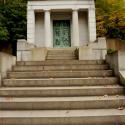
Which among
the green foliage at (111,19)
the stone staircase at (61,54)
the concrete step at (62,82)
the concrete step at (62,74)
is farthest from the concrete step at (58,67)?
the green foliage at (111,19)

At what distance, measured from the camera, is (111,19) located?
71.2 ft

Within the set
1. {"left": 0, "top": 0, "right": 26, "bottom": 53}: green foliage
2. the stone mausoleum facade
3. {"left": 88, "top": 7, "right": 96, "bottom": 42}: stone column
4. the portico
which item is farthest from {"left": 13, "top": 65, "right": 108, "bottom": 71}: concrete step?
{"left": 0, "top": 0, "right": 26, "bottom": 53}: green foliage

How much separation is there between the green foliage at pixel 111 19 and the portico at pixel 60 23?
2.91 m

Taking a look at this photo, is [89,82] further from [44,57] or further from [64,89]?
[44,57]

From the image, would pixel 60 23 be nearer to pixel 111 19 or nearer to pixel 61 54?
pixel 111 19

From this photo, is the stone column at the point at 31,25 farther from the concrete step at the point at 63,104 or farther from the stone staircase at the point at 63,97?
the concrete step at the point at 63,104

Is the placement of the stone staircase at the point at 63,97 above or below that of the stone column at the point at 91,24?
below

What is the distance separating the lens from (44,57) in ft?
40.7

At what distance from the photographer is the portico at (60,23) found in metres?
17.8

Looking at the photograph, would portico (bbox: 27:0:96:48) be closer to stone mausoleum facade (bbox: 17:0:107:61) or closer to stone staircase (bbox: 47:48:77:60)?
stone mausoleum facade (bbox: 17:0:107:61)

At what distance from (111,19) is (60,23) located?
4614 millimetres

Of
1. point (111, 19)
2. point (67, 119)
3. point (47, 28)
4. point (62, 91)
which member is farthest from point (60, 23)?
point (67, 119)

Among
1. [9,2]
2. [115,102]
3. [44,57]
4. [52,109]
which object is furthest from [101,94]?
[9,2]

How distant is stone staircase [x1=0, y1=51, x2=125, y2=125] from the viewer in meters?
5.11
